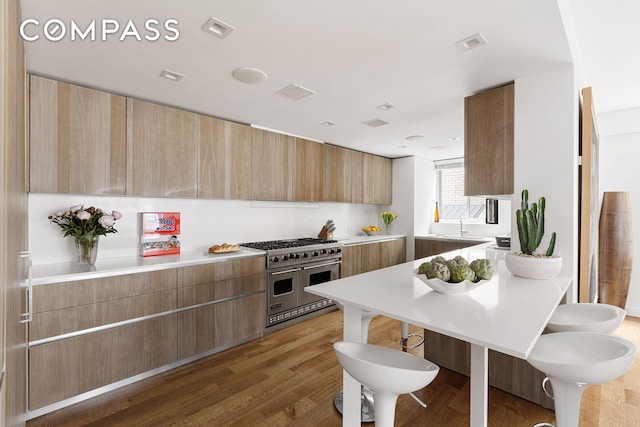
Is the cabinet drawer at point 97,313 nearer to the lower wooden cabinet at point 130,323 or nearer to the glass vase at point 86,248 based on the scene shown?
the lower wooden cabinet at point 130,323

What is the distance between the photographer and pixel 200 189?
9.66ft

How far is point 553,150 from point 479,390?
70.6 inches

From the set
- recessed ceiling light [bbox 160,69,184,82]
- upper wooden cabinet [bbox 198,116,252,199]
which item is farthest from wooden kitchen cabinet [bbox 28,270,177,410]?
recessed ceiling light [bbox 160,69,184,82]

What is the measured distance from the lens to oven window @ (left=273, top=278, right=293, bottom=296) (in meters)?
3.28

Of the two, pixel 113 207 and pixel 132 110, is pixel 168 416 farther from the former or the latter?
pixel 132 110

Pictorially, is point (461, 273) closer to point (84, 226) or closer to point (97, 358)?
point (97, 358)

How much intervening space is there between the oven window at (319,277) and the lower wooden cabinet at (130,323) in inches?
33.7

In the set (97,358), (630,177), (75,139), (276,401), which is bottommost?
A: (276,401)

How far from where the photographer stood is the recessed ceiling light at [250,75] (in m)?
2.16

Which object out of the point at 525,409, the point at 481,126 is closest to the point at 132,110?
the point at 481,126

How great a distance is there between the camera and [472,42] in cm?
179

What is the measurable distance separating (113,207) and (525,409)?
11.8 feet

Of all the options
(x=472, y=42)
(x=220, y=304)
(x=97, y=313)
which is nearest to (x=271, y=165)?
(x=220, y=304)

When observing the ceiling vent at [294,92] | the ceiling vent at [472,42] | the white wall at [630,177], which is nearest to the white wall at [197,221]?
the ceiling vent at [294,92]
